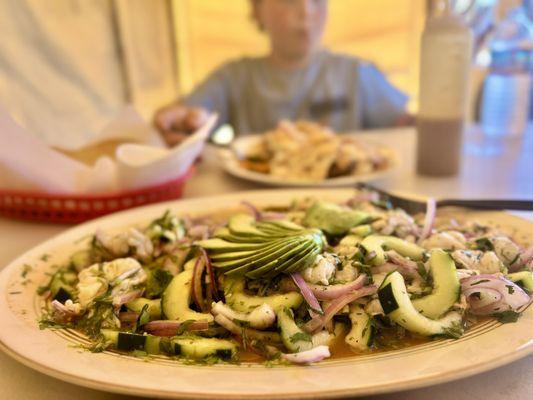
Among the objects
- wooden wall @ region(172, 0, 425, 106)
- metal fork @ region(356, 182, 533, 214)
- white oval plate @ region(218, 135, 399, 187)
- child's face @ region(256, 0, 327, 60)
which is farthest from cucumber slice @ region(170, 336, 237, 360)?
wooden wall @ region(172, 0, 425, 106)

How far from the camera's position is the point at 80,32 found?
319cm

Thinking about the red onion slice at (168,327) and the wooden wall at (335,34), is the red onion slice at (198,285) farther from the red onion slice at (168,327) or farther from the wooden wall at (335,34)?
the wooden wall at (335,34)

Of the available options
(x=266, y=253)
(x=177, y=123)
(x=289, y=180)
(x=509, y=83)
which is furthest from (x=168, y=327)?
(x=509, y=83)

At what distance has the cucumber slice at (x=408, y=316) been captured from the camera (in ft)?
2.15

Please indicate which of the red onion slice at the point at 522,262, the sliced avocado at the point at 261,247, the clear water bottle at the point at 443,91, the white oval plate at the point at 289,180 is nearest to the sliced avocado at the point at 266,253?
the sliced avocado at the point at 261,247

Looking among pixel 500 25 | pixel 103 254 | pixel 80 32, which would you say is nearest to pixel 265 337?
pixel 103 254

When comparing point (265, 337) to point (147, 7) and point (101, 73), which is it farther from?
point (147, 7)

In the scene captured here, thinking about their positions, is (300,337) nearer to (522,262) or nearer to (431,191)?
(522,262)

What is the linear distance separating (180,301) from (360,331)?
0.25 meters

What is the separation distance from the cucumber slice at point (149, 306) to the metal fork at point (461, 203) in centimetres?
60

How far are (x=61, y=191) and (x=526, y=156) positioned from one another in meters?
1.49

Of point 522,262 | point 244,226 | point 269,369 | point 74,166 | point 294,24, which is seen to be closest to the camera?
point 269,369

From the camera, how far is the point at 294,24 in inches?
102

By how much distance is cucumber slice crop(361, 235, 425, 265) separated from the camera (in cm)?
78
